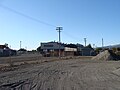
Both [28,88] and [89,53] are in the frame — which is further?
[89,53]

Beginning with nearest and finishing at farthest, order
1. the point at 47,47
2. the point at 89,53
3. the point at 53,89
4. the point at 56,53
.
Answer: the point at 53,89 < the point at 56,53 < the point at 89,53 < the point at 47,47

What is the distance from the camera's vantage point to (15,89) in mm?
15070

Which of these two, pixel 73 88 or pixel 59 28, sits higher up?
pixel 59 28

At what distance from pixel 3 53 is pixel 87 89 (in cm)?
9718

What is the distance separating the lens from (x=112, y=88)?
1554cm

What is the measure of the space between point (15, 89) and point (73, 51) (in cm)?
9507

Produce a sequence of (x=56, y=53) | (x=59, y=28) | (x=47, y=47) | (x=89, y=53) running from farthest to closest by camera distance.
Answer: (x=47, y=47) → (x=89, y=53) → (x=56, y=53) → (x=59, y=28)

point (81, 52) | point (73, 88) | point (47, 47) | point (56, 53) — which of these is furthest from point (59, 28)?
point (73, 88)

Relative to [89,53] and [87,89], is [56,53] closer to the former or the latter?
[89,53]

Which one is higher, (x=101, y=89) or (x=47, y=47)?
(x=47, y=47)

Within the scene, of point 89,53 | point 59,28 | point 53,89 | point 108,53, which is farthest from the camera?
point 89,53

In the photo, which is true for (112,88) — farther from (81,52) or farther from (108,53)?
(81,52)

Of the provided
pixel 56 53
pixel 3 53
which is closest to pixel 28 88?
pixel 56 53

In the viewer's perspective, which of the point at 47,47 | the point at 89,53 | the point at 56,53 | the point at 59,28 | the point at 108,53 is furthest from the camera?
the point at 47,47
